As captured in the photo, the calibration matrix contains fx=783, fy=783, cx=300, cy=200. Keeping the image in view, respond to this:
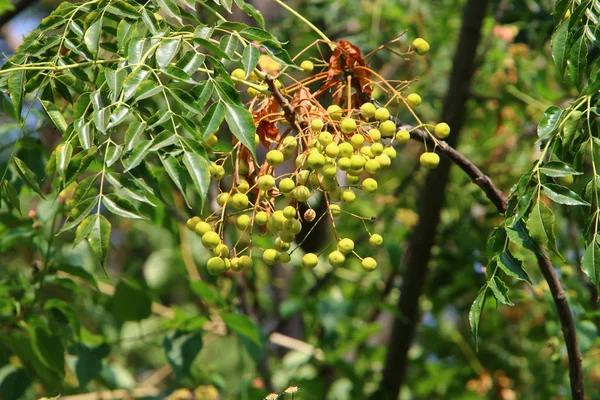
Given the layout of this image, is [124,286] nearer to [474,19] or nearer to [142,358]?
[474,19]

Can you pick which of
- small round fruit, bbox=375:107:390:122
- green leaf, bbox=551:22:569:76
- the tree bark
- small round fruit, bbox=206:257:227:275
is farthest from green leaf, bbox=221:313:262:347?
green leaf, bbox=551:22:569:76

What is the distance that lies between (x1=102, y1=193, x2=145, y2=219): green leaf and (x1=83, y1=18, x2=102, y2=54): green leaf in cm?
18

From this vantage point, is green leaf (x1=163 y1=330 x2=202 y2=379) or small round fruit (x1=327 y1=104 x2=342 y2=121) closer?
small round fruit (x1=327 y1=104 x2=342 y2=121)

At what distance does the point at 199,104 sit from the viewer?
92 cm

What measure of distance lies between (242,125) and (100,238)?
0.70 feet

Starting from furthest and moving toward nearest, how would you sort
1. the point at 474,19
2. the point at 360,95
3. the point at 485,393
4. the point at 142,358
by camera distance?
the point at 142,358
the point at 485,393
the point at 474,19
the point at 360,95

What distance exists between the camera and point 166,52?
0.92 m

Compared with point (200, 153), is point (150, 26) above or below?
above

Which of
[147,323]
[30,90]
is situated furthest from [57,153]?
[147,323]

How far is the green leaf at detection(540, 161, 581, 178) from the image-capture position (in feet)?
2.99

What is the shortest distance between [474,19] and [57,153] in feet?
4.50

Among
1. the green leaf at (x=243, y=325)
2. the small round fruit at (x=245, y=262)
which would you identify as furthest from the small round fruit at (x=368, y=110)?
the green leaf at (x=243, y=325)

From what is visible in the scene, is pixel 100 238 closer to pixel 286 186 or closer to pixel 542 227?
pixel 286 186

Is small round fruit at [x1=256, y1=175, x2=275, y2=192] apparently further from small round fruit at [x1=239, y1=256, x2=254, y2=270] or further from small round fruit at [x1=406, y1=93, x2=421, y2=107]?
small round fruit at [x1=406, y1=93, x2=421, y2=107]
